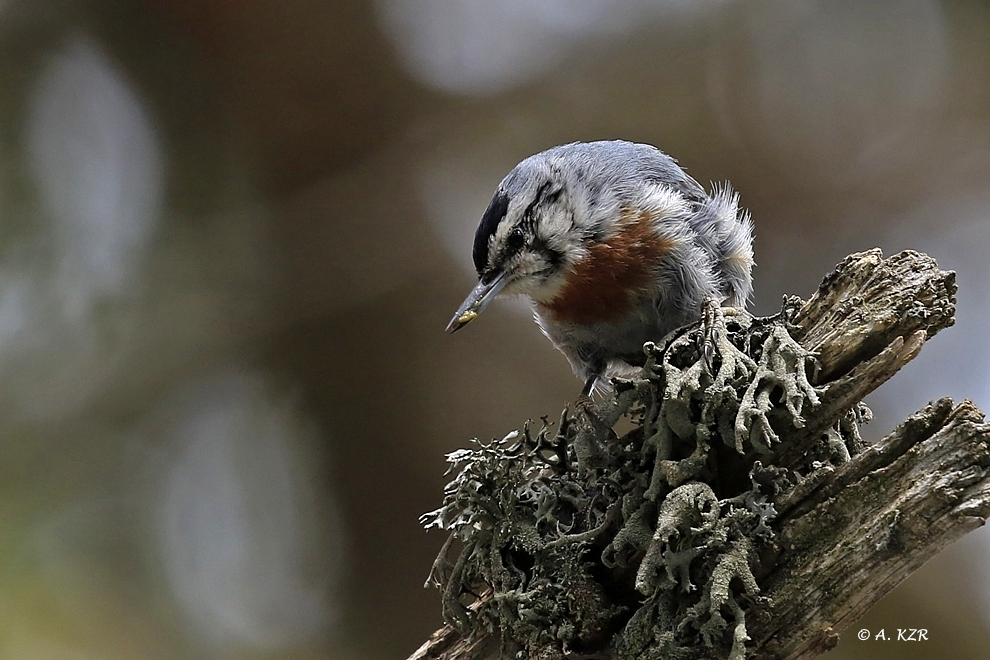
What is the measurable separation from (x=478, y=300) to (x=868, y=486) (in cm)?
88

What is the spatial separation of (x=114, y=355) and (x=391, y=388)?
95 cm

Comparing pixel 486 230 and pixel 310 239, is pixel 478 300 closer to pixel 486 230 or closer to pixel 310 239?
pixel 486 230

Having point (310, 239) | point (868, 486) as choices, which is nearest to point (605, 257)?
point (868, 486)

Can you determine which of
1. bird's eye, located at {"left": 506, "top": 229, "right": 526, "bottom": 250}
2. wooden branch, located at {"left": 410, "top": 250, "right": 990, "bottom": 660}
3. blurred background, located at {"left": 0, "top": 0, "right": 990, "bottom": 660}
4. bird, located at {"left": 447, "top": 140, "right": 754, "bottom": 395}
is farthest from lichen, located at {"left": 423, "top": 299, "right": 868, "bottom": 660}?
blurred background, located at {"left": 0, "top": 0, "right": 990, "bottom": 660}

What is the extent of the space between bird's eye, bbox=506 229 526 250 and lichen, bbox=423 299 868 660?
1.49ft

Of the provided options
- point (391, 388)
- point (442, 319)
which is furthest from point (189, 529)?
point (442, 319)

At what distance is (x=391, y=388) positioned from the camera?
2.97m

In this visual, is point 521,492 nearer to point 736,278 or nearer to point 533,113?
point 736,278

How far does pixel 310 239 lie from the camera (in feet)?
9.65

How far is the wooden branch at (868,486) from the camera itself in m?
1.11

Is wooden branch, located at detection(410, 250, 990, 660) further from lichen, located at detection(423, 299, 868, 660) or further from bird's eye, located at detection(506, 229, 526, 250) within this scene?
bird's eye, located at detection(506, 229, 526, 250)

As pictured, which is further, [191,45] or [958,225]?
[191,45]

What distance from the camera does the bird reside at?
5.85ft

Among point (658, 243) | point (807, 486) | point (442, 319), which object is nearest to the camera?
point (807, 486)
